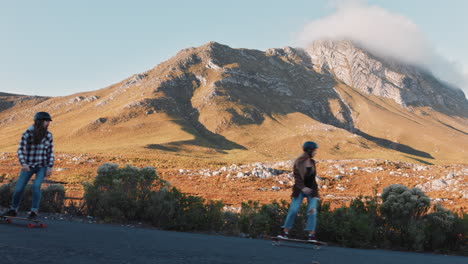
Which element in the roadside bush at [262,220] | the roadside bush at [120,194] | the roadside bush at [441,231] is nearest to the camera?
the roadside bush at [441,231]

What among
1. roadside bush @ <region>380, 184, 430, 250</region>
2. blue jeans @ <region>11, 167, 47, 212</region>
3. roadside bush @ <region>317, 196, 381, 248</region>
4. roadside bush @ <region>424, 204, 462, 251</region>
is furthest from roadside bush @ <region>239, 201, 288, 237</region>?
blue jeans @ <region>11, 167, 47, 212</region>

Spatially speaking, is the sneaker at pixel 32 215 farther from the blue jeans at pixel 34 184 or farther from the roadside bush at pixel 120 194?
the roadside bush at pixel 120 194

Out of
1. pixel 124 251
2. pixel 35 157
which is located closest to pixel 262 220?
pixel 124 251

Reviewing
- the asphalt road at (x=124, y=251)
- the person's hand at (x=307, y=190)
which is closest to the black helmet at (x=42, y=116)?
the asphalt road at (x=124, y=251)

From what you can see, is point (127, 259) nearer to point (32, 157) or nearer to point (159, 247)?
point (159, 247)

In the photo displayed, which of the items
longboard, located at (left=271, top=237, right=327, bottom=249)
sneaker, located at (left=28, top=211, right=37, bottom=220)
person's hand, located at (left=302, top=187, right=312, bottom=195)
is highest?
person's hand, located at (left=302, top=187, right=312, bottom=195)

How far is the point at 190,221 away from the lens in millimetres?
13039

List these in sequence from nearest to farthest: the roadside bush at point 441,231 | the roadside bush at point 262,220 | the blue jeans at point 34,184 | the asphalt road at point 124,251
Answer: the asphalt road at point 124,251
the blue jeans at point 34,184
the roadside bush at point 441,231
the roadside bush at point 262,220

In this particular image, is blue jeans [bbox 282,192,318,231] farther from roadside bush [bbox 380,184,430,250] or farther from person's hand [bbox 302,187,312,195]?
roadside bush [bbox 380,184,430,250]

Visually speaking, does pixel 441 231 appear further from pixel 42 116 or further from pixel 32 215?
pixel 42 116

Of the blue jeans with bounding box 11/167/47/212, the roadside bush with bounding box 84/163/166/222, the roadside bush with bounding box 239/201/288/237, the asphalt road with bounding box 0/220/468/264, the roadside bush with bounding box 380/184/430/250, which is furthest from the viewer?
the roadside bush with bounding box 84/163/166/222

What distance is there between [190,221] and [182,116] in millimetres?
179156

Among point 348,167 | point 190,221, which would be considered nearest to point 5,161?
point 348,167

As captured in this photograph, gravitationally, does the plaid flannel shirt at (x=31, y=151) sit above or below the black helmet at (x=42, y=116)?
below
